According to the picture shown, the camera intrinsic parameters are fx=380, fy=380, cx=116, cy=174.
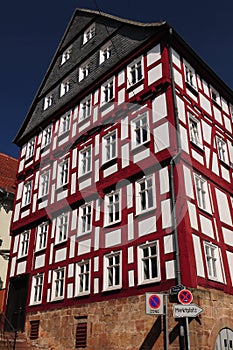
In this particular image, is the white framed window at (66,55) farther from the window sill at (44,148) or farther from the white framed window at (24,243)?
the white framed window at (24,243)

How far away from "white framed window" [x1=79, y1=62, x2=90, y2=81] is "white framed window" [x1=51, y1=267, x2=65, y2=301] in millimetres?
10820

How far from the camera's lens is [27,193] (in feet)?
72.8

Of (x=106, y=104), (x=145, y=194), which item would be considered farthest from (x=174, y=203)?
(x=106, y=104)

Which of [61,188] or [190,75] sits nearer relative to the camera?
[190,75]

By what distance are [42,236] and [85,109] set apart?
277 inches

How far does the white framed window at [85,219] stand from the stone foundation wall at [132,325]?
10.6 feet

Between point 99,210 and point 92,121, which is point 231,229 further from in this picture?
point 92,121

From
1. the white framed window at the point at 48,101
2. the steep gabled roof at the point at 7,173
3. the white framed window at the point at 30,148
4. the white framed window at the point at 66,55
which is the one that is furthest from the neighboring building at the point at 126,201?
the steep gabled roof at the point at 7,173

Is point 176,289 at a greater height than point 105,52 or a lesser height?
lesser

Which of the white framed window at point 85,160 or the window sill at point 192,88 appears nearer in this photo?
the window sill at point 192,88

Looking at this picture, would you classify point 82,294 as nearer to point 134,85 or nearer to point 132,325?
point 132,325

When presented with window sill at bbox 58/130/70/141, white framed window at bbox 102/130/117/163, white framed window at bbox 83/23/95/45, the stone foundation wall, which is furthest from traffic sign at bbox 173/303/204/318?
white framed window at bbox 83/23/95/45

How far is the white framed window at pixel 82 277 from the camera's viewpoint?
50.9ft

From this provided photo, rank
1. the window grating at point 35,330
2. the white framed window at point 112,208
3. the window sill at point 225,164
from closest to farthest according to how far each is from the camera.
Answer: the white framed window at point 112,208
the window grating at point 35,330
the window sill at point 225,164
